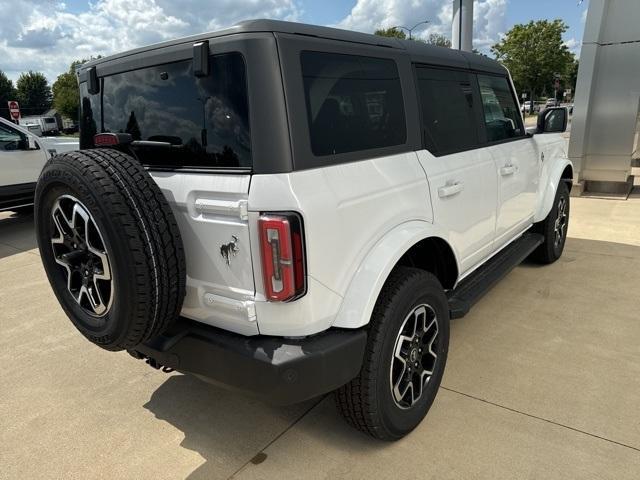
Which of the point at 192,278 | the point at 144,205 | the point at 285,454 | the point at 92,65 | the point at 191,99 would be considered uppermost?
the point at 92,65

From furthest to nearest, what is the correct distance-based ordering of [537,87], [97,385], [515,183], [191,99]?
[537,87]
[515,183]
[97,385]
[191,99]

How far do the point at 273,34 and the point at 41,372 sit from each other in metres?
2.78

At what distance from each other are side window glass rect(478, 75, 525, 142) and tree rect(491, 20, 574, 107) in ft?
142

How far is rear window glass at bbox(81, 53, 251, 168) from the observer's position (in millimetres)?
1945

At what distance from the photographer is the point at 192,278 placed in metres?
2.17

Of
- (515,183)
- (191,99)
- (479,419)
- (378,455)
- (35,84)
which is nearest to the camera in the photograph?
(191,99)

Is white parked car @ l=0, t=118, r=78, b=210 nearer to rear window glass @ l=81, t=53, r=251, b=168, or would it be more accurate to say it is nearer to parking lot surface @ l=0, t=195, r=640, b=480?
parking lot surface @ l=0, t=195, r=640, b=480

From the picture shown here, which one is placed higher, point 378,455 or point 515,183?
point 515,183

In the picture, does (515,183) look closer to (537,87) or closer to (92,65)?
(92,65)

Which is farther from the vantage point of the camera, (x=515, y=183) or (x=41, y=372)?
(x=515, y=183)

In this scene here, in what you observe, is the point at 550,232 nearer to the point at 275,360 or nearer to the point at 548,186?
the point at 548,186

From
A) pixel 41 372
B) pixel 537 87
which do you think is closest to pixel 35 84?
pixel 537 87

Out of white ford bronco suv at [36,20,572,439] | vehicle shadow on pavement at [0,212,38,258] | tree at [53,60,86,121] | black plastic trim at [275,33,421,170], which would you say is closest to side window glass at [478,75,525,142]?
white ford bronco suv at [36,20,572,439]

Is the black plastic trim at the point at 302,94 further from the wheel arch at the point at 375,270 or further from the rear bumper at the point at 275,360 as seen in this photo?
the rear bumper at the point at 275,360
